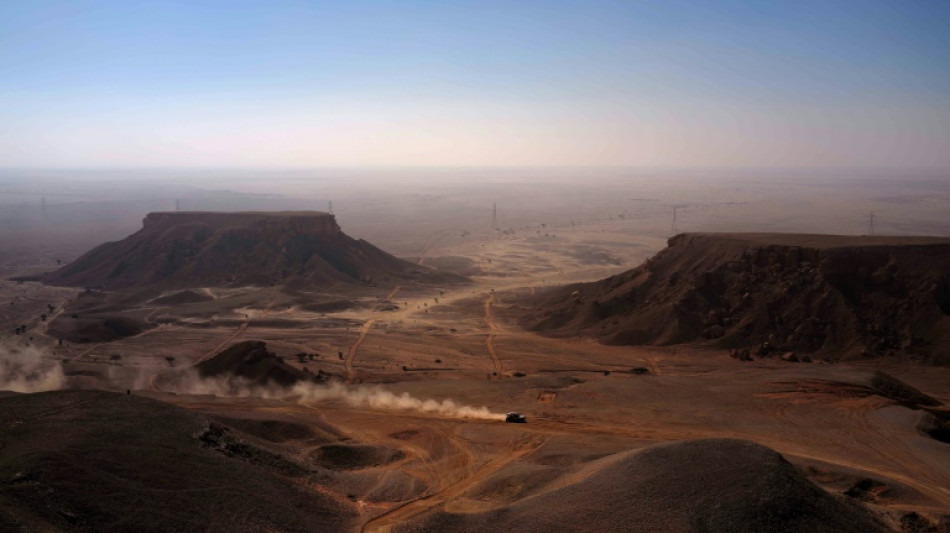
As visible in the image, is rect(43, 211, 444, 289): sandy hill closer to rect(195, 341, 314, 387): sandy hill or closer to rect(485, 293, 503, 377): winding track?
rect(485, 293, 503, 377): winding track

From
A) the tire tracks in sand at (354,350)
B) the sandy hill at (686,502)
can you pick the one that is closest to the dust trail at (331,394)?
the tire tracks in sand at (354,350)

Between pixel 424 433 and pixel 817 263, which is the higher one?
pixel 817 263

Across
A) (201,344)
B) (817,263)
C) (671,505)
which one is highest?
(817,263)

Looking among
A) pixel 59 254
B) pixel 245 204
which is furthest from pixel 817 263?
pixel 245 204

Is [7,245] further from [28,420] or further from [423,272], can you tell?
[28,420]

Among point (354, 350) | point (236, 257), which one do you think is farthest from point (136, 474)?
point (236, 257)

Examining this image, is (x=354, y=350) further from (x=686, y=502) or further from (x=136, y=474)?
(x=686, y=502)

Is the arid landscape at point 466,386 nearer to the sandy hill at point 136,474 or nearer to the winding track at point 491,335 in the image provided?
the sandy hill at point 136,474
